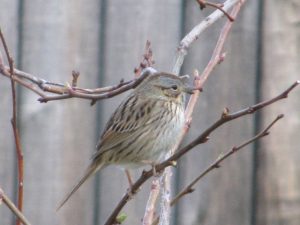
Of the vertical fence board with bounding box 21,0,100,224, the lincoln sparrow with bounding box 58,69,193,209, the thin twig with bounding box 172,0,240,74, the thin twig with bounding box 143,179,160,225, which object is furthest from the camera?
the vertical fence board with bounding box 21,0,100,224

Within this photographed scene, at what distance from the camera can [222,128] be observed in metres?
3.64

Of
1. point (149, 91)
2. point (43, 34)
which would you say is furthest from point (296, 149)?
point (43, 34)

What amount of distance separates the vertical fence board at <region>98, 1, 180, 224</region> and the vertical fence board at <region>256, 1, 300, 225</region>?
0.36 m

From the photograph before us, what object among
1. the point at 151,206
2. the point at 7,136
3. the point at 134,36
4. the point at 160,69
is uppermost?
the point at 134,36

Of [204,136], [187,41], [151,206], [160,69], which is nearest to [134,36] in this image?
[160,69]

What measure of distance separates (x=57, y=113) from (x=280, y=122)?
0.83 meters

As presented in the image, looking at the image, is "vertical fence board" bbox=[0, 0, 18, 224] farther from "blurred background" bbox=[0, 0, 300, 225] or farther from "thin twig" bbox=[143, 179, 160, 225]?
"thin twig" bbox=[143, 179, 160, 225]

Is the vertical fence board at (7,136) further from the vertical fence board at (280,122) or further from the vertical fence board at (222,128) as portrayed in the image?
the vertical fence board at (280,122)

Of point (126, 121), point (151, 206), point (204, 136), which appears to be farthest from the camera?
point (126, 121)

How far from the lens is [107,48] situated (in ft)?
12.0

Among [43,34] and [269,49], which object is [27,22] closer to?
[43,34]

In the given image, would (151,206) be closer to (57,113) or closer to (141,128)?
(141,128)

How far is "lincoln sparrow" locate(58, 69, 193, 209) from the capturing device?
3.02 m

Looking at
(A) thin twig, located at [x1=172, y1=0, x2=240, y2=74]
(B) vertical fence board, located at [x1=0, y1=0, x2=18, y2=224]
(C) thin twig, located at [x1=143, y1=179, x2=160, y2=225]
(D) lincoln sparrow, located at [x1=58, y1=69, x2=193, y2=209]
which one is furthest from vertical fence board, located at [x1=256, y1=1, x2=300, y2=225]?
(C) thin twig, located at [x1=143, y1=179, x2=160, y2=225]
